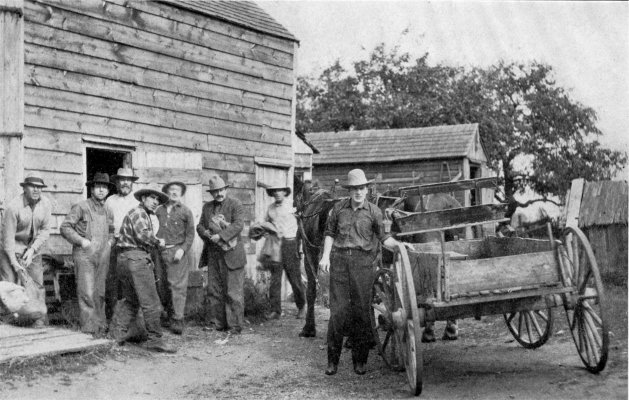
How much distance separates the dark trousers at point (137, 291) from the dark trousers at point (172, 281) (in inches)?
40.3

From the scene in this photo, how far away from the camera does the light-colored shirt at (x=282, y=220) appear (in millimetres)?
10109

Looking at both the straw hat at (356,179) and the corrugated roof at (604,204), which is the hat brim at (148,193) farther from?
the corrugated roof at (604,204)

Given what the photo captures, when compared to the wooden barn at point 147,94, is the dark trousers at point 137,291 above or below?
below

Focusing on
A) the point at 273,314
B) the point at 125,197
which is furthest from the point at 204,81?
the point at 273,314

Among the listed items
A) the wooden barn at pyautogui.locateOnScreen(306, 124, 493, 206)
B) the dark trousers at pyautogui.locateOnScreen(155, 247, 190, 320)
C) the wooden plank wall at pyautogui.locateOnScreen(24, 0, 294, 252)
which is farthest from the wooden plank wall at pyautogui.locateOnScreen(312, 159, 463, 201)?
the dark trousers at pyautogui.locateOnScreen(155, 247, 190, 320)

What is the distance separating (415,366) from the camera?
504 centimetres

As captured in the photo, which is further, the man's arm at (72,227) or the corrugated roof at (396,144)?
the corrugated roof at (396,144)

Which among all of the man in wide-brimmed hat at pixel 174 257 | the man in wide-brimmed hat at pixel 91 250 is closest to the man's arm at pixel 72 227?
the man in wide-brimmed hat at pixel 91 250

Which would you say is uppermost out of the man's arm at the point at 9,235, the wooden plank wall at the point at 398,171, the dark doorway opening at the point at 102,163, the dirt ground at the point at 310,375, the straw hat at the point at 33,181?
the wooden plank wall at the point at 398,171

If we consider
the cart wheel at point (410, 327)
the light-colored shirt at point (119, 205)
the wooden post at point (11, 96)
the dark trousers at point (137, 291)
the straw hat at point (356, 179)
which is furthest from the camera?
the light-colored shirt at point (119, 205)

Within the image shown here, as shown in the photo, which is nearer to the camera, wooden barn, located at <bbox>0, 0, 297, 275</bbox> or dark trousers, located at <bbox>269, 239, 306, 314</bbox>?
wooden barn, located at <bbox>0, 0, 297, 275</bbox>

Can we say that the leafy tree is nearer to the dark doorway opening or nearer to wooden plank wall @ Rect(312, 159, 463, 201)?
wooden plank wall @ Rect(312, 159, 463, 201)

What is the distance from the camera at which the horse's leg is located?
27.4 feet

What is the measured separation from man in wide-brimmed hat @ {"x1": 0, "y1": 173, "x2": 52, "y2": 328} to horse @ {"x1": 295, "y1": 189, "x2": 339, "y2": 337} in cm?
310
